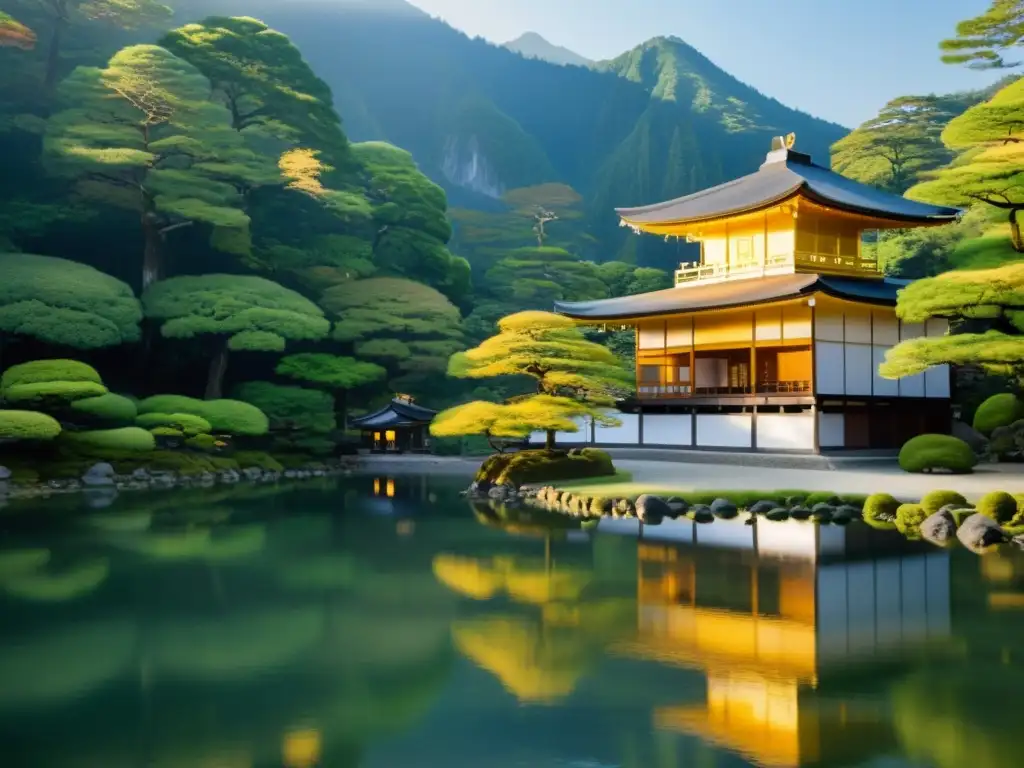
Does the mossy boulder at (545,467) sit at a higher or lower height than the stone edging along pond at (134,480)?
higher

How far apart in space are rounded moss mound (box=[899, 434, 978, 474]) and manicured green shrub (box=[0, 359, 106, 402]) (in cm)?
2005

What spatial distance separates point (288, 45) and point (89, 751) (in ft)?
114

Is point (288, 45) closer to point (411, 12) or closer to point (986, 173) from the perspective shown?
point (986, 173)

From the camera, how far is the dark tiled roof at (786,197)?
2608 cm

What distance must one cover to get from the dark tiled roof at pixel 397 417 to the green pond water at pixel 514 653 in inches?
822

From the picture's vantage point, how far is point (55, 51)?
112 feet

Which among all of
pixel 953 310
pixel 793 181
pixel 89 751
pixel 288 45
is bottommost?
pixel 89 751

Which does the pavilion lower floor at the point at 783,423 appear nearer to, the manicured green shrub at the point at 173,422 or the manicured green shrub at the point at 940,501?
the manicured green shrub at the point at 940,501

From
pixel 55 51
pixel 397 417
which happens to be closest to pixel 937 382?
pixel 397 417

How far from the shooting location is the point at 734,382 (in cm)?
2856

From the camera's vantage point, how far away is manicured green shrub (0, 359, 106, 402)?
23344 millimetres

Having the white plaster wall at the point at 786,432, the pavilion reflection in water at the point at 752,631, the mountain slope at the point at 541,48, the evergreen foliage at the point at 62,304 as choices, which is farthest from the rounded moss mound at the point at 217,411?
the mountain slope at the point at 541,48

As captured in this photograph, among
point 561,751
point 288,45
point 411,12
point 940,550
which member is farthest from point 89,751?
point 411,12

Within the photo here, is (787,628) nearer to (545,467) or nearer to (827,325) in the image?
(545,467)
